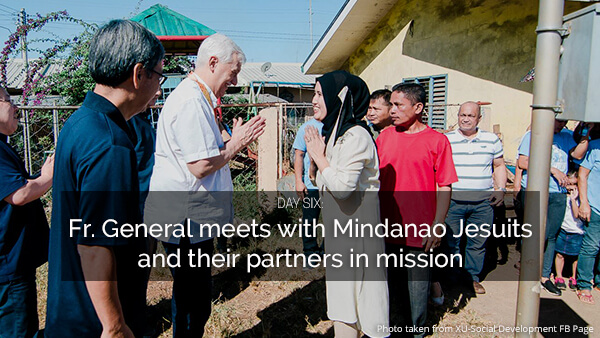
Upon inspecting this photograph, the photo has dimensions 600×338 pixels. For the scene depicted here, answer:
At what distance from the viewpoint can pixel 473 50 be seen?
24.5 ft

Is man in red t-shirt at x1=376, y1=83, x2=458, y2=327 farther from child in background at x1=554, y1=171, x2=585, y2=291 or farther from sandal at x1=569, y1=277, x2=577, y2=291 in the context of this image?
sandal at x1=569, y1=277, x2=577, y2=291

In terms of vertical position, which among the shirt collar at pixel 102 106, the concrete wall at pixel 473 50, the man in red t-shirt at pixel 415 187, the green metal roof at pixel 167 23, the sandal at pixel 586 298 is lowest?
the sandal at pixel 586 298

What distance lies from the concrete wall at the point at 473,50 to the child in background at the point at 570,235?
202 centimetres

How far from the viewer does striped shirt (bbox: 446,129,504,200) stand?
13.1 ft

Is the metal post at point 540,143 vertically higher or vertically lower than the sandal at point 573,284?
higher

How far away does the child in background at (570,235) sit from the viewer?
4.14 m

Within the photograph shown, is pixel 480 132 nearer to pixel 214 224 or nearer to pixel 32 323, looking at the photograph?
pixel 214 224

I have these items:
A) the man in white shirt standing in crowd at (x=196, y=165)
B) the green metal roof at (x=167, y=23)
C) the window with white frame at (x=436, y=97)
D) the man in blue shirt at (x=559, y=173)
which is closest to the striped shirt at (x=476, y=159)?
the man in blue shirt at (x=559, y=173)

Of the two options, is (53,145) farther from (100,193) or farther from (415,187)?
(100,193)

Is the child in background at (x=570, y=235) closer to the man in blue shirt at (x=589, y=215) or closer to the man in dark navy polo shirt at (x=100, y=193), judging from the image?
the man in blue shirt at (x=589, y=215)

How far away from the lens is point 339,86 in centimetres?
245

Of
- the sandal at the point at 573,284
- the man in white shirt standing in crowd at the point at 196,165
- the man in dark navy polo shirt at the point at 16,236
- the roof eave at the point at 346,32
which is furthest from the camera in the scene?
the roof eave at the point at 346,32

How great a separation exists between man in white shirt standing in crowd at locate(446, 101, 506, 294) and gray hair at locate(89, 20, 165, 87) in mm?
3469

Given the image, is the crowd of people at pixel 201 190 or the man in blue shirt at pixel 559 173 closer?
the crowd of people at pixel 201 190
